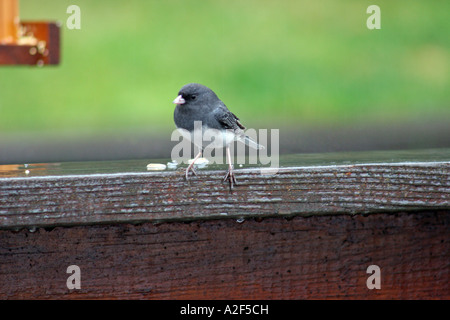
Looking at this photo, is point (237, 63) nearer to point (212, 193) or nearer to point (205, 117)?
point (205, 117)

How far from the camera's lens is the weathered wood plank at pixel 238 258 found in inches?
→ 45.9

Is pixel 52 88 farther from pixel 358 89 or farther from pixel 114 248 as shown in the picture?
pixel 114 248

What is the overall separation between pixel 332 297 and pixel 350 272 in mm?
58

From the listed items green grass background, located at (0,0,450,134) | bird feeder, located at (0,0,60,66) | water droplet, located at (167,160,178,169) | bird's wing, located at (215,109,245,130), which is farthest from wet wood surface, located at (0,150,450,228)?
green grass background, located at (0,0,450,134)

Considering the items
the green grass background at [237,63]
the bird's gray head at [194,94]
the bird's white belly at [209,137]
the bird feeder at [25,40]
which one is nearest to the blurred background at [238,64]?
the green grass background at [237,63]

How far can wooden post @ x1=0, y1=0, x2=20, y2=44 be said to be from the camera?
3568 millimetres

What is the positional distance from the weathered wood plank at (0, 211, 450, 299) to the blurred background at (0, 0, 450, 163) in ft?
12.2

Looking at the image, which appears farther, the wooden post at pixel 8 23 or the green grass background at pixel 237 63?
the green grass background at pixel 237 63

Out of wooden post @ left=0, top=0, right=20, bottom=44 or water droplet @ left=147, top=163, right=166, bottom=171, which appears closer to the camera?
water droplet @ left=147, top=163, right=166, bottom=171

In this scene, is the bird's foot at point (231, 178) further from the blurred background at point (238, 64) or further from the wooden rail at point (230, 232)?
the blurred background at point (238, 64)

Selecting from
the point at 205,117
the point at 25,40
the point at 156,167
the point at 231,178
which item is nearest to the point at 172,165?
the point at 156,167

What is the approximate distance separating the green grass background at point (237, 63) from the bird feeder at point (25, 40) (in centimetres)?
175

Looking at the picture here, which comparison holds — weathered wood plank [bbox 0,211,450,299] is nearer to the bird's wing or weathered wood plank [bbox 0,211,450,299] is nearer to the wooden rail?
the wooden rail

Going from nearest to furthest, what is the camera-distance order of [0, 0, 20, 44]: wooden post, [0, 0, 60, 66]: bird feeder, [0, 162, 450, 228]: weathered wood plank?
[0, 162, 450, 228]: weathered wood plank < [0, 0, 60, 66]: bird feeder < [0, 0, 20, 44]: wooden post
